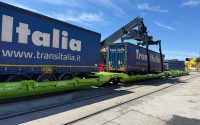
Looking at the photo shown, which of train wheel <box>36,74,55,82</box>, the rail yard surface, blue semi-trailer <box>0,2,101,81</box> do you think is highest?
blue semi-trailer <box>0,2,101,81</box>

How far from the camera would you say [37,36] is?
10844 millimetres

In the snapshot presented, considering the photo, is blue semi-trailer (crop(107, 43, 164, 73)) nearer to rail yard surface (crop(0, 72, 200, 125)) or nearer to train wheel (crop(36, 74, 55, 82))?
train wheel (crop(36, 74, 55, 82))

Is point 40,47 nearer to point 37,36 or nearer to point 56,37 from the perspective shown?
point 37,36

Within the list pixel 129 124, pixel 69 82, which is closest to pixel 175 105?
pixel 129 124

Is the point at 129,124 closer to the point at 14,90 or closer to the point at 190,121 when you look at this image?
the point at 190,121

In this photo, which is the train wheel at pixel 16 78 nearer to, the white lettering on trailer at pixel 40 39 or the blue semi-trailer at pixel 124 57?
the white lettering on trailer at pixel 40 39

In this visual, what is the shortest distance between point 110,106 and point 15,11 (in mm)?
5297

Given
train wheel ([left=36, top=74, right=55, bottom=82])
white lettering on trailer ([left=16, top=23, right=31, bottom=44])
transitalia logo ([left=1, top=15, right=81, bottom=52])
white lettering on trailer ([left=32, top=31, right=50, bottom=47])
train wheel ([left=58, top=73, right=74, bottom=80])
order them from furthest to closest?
train wheel ([left=58, top=73, right=74, bottom=80]) < train wheel ([left=36, top=74, right=55, bottom=82]) < white lettering on trailer ([left=32, top=31, right=50, bottom=47]) < white lettering on trailer ([left=16, top=23, right=31, bottom=44]) < transitalia logo ([left=1, top=15, right=81, bottom=52])

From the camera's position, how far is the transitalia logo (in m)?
9.46

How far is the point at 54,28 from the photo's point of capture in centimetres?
1177

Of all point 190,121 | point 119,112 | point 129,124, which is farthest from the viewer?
point 119,112

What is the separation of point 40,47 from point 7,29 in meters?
1.90

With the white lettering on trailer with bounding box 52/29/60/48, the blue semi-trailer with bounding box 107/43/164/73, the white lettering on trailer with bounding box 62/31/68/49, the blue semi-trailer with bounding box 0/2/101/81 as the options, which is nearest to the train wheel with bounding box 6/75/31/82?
the blue semi-trailer with bounding box 0/2/101/81

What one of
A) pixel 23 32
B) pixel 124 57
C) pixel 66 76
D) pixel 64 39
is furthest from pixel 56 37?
pixel 124 57
